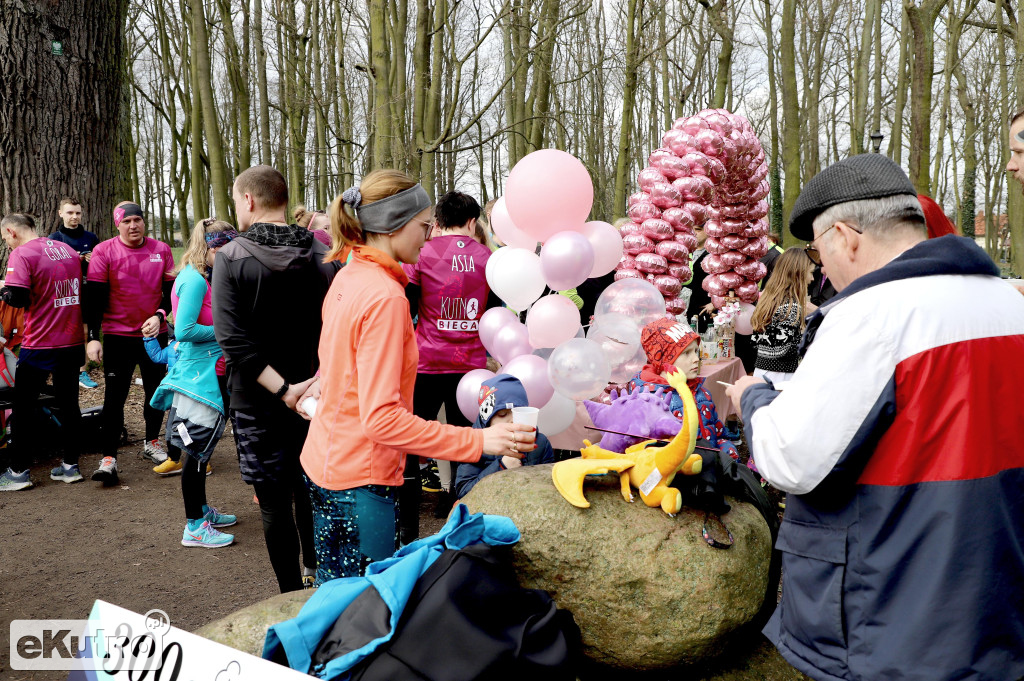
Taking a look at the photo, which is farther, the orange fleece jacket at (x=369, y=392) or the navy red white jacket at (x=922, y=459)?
the orange fleece jacket at (x=369, y=392)

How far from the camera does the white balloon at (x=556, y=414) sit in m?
4.17

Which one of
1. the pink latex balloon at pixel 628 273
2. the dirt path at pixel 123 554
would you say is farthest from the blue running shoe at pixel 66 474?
the pink latex balloon at pixel 628 273

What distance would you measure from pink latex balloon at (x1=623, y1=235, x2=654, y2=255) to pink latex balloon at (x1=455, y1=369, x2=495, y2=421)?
1.87 metres

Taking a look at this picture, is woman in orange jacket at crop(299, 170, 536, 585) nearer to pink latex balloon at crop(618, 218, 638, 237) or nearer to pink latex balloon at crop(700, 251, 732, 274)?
pink latex balloon at crop(618, 218, 638, 237)

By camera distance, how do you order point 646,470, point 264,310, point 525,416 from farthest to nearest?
point 264,310 → point 646,470 → point 525,416

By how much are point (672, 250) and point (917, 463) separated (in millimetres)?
4043

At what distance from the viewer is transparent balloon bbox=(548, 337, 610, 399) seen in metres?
3.84

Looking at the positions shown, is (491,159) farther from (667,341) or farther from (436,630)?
(436,630)

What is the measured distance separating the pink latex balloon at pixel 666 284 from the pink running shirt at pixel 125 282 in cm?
397

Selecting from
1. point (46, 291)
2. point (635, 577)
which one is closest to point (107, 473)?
point (46, 291)

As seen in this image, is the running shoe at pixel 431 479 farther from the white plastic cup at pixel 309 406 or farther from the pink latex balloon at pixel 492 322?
the white plastic cup at pixel 309 406

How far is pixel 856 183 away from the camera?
175 cm

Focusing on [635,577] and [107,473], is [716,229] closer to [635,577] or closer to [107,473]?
[635,577]

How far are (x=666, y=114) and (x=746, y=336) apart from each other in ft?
47.5
